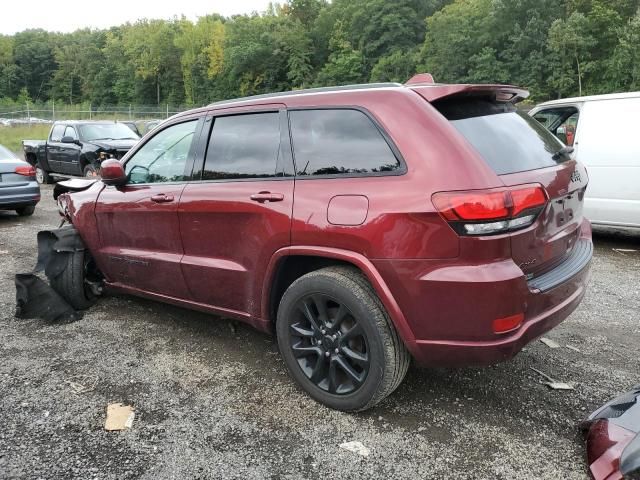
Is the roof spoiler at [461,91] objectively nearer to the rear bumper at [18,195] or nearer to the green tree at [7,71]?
the rear bumper at [18,195]

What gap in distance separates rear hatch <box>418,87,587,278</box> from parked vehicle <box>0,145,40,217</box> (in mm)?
8697

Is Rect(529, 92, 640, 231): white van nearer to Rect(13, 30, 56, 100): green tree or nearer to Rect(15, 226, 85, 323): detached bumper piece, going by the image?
Rect(15, 226, 85, 323): detached bumper piece

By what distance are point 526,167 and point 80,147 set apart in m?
12.7

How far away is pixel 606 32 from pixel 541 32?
7168mm

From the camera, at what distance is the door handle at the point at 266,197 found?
310cm

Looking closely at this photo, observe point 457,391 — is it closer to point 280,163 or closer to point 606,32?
point 280,163

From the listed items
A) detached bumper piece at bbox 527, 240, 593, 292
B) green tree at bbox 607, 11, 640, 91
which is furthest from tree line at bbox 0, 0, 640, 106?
detached bumper piece at bbox 527, 240, 593, 292

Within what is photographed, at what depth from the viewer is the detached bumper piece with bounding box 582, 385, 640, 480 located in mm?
2141

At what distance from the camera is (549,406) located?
306 centimetres

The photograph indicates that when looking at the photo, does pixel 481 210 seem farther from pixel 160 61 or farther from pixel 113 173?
pixel 160 61

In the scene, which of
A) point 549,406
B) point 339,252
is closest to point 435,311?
point 339,252

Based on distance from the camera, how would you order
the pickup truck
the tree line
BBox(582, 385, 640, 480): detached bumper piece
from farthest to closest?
the tree line < the pickup truck < BBox(582, 385, 640, 480): detached bumper piece

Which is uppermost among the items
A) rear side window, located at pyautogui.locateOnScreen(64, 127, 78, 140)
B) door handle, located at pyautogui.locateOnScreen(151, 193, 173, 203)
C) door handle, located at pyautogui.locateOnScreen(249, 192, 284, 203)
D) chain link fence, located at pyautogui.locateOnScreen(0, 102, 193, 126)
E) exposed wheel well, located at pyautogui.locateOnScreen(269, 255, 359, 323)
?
chain link fence, located at pyautogui.locateOnScreen(0, 102, 193, 126)

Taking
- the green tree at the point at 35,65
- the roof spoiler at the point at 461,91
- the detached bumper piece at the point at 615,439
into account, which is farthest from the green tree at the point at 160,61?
the detached bumper piece at the point at 615,439
